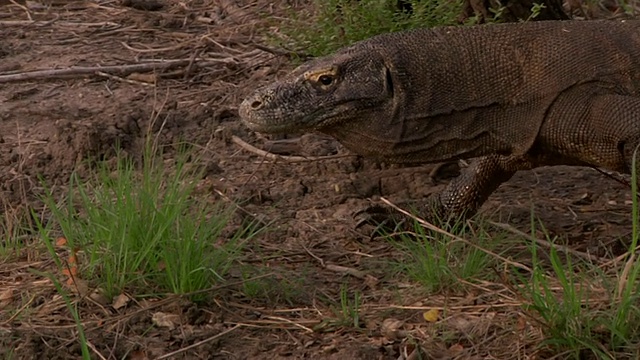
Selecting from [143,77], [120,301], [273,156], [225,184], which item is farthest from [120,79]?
[120,301]

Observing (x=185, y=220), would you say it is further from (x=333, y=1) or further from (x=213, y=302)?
(x=333, y=1)

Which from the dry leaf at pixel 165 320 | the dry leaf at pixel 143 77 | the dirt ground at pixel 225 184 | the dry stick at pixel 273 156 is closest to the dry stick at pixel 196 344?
the dirt ground at pixel 225 184

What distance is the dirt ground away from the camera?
3.95 m

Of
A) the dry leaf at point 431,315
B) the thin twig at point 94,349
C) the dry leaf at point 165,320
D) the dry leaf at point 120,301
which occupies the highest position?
the dry leaf at point 431,315

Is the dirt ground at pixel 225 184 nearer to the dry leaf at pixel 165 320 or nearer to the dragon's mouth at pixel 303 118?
the dry leaf at pixel 165 320

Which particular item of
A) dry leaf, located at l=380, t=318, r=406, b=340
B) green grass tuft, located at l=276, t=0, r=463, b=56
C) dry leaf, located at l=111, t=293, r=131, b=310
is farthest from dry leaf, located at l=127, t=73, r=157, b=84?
dry leaf, located at l=380, t=318, r=406, b=340

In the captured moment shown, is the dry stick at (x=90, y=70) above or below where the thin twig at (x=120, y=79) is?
above

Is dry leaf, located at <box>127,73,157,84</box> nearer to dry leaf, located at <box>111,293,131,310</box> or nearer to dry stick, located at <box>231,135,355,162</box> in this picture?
dry stick, located at <box>231,135,355,162</box>

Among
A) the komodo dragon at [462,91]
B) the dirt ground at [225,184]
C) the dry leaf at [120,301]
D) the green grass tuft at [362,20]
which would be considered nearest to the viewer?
the dirt ground at [225,184]

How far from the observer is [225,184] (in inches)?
222

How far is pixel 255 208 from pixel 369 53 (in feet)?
3.08

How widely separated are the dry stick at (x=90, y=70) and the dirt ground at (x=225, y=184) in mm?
11

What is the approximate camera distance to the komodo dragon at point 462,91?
478cm

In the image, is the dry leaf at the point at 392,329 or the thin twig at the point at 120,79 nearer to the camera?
the dry leaf at the point at 392,329
